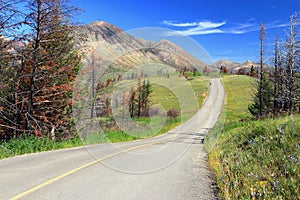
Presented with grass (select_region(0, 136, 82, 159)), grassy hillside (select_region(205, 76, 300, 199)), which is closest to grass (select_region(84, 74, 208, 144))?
grassy hillside (select_region(205, 76, 300, 199))

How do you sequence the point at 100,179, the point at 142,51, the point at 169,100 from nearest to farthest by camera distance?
the point at 100,179 < the point at 142,51 < the point at 169,100

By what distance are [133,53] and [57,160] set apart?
5029 millimetres

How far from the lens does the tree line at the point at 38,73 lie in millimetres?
12477

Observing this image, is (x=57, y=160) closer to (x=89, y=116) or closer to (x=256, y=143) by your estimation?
→ (x=256, y=143)

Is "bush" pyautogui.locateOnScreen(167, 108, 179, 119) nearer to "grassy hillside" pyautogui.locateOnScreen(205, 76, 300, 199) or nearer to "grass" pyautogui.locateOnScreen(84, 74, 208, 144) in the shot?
"grass" pyautogui.locateOnScreen(84, 74, 208, 144)

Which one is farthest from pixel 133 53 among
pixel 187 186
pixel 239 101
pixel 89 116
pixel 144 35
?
pixel 239 101

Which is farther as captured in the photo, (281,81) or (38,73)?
(281,81)

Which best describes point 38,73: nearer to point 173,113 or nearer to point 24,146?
point 24,146

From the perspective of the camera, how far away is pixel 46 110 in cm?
1441

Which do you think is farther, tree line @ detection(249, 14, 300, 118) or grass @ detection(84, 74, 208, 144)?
tree line @ detection(249, 14, 300, 118)

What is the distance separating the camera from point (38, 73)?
13633 mm

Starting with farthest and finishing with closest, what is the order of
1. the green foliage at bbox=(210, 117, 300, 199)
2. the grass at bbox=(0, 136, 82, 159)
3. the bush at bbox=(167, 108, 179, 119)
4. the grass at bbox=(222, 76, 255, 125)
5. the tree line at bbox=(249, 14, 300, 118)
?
the grass at bbox=(222, 76, 255, 125), the bush at bbox=(167, 108, 179, 119), the tree line at bbox=(249, 14, 300, 118), the grass at bbox=(0, 136, 82, 159), the green foliage at bbox=(210, 117, 300, 199)

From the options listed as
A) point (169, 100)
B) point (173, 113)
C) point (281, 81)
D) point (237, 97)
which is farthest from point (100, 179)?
point (237, 97)

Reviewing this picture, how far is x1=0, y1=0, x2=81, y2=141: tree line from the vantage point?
12477 millimetres
